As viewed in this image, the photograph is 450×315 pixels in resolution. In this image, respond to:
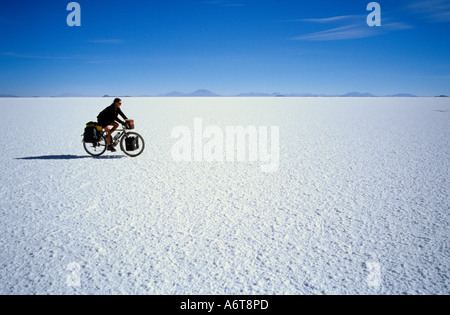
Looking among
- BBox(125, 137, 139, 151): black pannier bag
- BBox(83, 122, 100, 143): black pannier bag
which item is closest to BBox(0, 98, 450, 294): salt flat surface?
BBox(125, 137, 139, 151): black pannier bag

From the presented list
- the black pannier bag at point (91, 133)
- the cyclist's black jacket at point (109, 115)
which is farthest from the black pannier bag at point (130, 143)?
the black pannier bag at point (91, 133)

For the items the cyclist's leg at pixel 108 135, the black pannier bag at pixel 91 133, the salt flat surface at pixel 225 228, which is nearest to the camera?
the salt flat surface at pixel 225 228

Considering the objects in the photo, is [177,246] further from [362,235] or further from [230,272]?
[362,235]

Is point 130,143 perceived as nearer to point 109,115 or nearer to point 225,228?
point 109,115

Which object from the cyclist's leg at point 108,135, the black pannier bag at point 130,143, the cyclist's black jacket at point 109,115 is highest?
the cyclist's black jacket at point 109,115

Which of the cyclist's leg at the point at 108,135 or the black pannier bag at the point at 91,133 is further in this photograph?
the cyclist's leg at the point at 108,135

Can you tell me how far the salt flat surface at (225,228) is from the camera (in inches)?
113

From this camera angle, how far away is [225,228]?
3939 millimetres

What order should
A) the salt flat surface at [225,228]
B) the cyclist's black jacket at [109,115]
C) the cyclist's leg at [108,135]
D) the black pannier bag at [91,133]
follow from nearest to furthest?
the salt flat surface at [225,228] → the cyclist's black jacket at [109,115] → the black pannier bag at [91,133] → the cyclist's leg at [108,135]

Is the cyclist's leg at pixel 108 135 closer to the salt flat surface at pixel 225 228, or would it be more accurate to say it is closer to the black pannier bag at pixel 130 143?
the black pannier bag at pixel 130 143

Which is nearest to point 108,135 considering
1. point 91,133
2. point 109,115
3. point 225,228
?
point 91,133

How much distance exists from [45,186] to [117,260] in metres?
3.57

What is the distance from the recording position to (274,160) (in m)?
8.02
